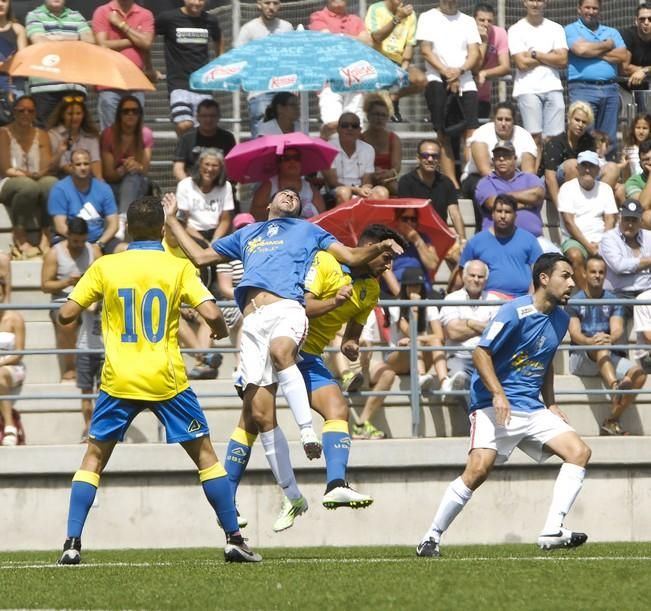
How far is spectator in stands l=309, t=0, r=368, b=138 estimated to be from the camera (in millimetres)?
17719

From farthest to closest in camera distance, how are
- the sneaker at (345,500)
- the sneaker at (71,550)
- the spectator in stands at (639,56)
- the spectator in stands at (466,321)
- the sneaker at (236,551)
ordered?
the spectator in stands at (639,56), the spectator in stands at (466,321), the sneaker at (345,500), the sneaker at (236,551), the sneaker at (71,550)

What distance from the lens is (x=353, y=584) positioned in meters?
8.67

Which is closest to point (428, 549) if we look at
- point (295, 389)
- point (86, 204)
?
point (295, 389)

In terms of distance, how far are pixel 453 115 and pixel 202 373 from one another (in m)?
4.26

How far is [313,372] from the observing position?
11.3 meters

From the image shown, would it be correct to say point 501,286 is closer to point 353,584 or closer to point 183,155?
point 183,155

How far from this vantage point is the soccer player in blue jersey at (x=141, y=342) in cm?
979

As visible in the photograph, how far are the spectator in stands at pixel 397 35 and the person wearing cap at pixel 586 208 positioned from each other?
2.26 m

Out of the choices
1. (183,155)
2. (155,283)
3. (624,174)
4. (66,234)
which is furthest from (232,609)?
(624,174)

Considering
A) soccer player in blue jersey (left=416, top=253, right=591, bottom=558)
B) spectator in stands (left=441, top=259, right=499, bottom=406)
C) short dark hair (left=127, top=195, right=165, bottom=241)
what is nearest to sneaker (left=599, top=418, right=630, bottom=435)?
spectator in stands (left=441, top=259, right=499, bottom=406)

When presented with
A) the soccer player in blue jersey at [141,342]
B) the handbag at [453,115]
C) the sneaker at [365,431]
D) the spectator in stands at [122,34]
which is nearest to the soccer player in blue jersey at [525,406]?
the soccer player in blue jersey at [141,342]

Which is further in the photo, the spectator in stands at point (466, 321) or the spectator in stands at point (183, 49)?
the spectator in stands at point (183, 49)

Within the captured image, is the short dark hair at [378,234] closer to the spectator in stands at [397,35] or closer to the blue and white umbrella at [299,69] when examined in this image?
the blue and white umbrella at [299,69]

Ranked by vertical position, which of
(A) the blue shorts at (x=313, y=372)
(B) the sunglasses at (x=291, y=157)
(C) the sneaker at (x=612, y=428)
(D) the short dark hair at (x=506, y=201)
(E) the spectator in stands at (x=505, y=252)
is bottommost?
(C) the sneaker at (x=612, y=428)
